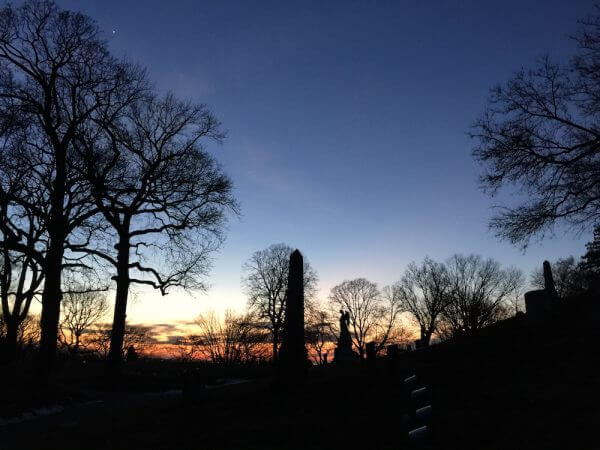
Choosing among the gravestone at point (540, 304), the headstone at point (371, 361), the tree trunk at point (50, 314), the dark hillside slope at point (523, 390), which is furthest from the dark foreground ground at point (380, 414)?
the gravestone at point (540, 304)

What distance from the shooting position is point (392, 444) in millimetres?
6984

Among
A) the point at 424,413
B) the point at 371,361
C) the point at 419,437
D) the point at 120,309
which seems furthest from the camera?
the point at 120,309

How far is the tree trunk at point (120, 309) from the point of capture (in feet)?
57.9

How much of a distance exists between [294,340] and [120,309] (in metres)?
8.75

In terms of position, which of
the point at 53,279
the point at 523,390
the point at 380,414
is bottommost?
the point at 380,414

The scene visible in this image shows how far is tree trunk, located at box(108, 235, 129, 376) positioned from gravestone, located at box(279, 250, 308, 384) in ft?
26.6

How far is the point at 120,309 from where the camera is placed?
18.0 meters

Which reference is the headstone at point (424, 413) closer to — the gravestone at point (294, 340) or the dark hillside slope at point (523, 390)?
the dark hillside slope at point (523, 390)

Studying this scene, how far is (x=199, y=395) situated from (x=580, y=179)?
1414 centimetres

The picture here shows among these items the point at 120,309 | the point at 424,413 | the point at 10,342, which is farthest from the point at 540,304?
the point at 10,342

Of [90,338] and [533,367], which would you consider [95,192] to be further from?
[90,338]

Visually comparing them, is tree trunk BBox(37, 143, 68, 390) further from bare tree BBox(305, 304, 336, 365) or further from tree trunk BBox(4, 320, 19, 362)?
bare tree BBox(305, 304, 336, 365)

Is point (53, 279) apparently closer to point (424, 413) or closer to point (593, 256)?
point (424, 413)

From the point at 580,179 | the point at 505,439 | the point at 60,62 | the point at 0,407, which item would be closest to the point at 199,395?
the point at 0,407
